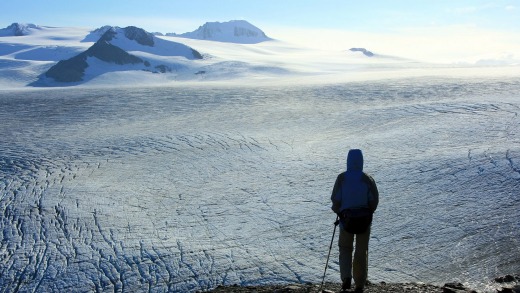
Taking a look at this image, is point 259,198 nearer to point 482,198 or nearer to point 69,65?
point 482,198

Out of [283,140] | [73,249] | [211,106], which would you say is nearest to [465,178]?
[283,140]

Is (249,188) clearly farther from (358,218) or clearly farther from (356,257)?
(358,218)

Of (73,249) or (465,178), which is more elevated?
(465,178)

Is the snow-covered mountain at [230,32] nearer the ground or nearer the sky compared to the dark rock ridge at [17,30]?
nearer the sky

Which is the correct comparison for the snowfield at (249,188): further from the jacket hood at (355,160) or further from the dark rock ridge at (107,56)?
the dark rock ridge at (107,56)

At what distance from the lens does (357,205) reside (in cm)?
514

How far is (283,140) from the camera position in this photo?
1723 centimetres

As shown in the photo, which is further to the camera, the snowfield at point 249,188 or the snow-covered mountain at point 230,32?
the snow-covered mountain at point 230,32

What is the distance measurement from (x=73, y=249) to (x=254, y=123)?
1135cm

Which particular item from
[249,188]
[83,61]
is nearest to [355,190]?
[249,188]

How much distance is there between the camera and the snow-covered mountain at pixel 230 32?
146 metres

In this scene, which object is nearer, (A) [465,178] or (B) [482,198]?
(B) [482,198]

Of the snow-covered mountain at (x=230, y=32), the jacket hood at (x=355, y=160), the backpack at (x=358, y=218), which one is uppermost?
the snow-covered mountain at (x=230, y=32)

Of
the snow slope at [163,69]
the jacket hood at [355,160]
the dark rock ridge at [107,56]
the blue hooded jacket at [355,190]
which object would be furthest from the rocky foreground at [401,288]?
the dark rock ridge at [107,56]
